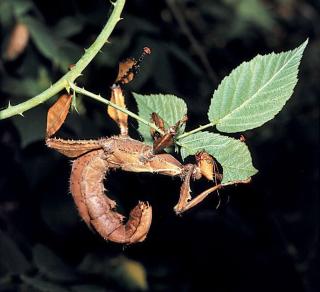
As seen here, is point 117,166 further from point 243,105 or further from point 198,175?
point 243,105

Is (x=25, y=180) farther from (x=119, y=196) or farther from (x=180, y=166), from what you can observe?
(x=180, y=166)

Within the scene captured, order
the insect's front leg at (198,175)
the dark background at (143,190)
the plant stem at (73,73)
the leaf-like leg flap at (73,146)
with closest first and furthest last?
the plant stem at (73,73), the insect's front leg at (198,175), the leaf-like leg flap at (73,146), the dark background at (143,190)

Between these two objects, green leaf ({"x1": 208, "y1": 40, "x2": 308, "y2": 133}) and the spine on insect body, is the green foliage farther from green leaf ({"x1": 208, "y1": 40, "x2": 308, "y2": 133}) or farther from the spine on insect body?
the spine on insect body

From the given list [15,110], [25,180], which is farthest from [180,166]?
[25,180]

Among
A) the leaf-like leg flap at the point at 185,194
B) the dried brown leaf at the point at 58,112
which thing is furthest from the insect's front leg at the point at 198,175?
the dried brown leaf at the point at 58,112

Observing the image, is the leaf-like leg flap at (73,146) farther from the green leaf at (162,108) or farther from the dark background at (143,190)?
the dark background at (143,190)

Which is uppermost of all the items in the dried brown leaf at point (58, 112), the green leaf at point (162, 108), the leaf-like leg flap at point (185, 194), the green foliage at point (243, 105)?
the dried brown leaf at point (58, 112)
